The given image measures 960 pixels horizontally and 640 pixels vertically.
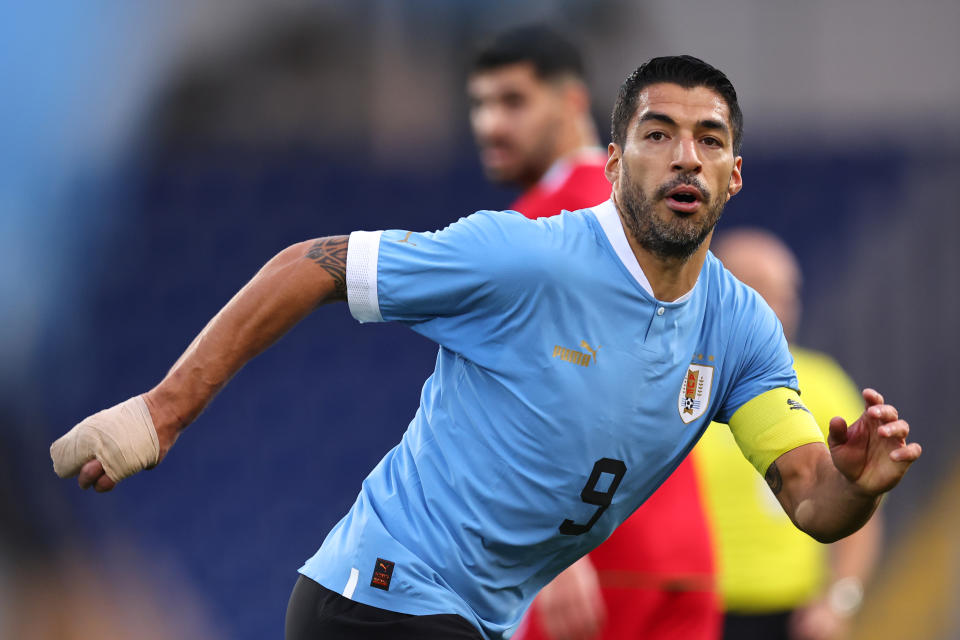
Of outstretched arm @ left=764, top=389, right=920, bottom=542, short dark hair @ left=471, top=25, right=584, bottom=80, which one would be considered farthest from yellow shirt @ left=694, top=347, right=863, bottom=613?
outstretched arm @ left=764, top=389, right=920, bottom=542

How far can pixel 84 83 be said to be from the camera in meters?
9.64

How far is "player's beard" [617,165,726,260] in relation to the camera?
111 inches

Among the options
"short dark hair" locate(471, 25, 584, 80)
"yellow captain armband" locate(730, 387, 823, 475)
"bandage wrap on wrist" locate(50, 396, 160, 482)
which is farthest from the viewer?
"short dark hair" locate(471, 25, 584, 80)

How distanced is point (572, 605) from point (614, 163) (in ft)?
5.58

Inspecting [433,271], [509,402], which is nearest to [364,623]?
[509,402]

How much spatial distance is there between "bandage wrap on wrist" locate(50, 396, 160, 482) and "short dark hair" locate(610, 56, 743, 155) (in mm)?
1263

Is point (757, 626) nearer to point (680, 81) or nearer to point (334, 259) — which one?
point (680, 81)

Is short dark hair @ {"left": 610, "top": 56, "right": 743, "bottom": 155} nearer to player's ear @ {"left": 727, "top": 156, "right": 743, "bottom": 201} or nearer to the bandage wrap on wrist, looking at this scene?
player's ear @ {"left": 727, "top": 156, "right": 743, "bottom": 201}

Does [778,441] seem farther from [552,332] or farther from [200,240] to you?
[200,240]

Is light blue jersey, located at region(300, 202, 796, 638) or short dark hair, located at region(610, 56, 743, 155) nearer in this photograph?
light blue jersey, located at region(300, 202, 796, 638)

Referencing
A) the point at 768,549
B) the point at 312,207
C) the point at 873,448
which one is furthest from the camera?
the point at 312,207

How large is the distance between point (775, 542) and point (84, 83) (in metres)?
6.53

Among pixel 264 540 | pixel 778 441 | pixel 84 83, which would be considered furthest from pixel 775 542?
pixel 84 83

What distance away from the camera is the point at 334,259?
2.68 m
